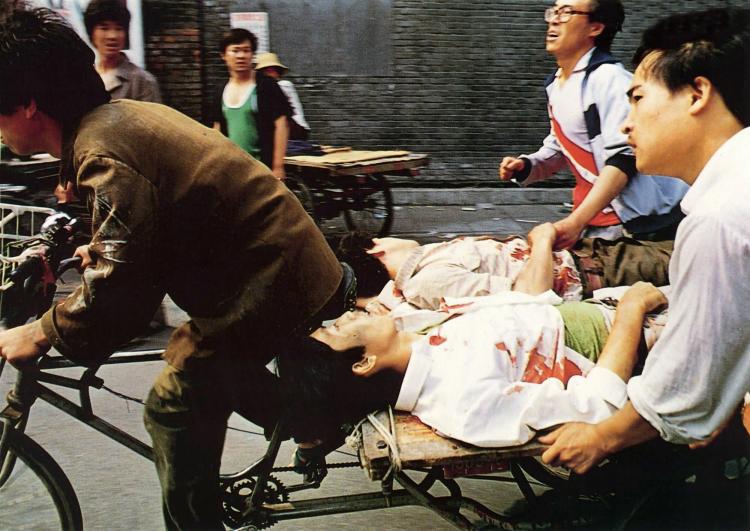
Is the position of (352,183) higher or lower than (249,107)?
lower

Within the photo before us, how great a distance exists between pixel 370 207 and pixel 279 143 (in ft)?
1.19

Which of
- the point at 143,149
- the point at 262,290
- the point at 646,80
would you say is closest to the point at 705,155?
the point at 646,80

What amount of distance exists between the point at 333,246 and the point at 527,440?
92 centimetres

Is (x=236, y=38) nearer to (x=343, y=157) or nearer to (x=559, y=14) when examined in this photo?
(x=343, y=157)

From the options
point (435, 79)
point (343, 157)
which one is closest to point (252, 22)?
point (343, 157)

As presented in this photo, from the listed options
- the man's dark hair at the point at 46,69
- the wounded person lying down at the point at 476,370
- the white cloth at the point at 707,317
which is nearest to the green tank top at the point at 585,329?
the wounded person lying down at the point at 476,370

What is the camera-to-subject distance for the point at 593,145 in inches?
101

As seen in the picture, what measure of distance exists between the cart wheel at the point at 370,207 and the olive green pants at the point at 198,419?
0.60 metres

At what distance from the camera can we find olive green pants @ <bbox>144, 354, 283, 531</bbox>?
2.18 metres

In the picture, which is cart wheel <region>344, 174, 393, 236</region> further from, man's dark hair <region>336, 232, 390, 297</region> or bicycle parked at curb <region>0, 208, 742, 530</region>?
bicycle parked at curb <region>0, 208, 742, 530</region>

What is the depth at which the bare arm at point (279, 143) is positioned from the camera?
8.07ft

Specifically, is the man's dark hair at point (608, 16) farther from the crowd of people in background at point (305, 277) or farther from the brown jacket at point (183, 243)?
→ the brown jacket at point (183, 243)

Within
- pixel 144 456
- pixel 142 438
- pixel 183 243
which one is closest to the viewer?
pixel 183 243

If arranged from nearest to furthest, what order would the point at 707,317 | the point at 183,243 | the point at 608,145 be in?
the point at 707,317 < the point at 183,243 < the point at 608,145
